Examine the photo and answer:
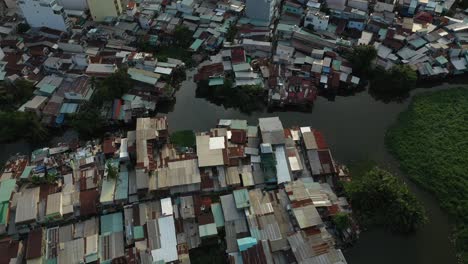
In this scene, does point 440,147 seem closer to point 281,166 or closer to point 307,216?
point 281,166

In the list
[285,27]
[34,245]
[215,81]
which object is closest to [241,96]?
[215,81]

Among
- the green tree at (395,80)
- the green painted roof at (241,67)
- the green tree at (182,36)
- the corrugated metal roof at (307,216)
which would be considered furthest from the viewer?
the green tree at (182,36)

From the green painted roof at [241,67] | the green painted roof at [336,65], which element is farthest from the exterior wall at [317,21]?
the green painted roof at [241,67]

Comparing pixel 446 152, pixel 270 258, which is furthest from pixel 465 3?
pixel 270 258

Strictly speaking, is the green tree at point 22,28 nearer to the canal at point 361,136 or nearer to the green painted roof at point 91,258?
the canal at point 361,136

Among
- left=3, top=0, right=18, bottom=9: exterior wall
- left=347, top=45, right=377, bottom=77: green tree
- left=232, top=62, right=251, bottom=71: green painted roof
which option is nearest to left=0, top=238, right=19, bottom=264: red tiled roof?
left=232, top=62, right=251, bottom=71: green painted roof

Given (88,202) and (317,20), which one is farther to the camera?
(317,20)

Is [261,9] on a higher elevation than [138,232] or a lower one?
higher
